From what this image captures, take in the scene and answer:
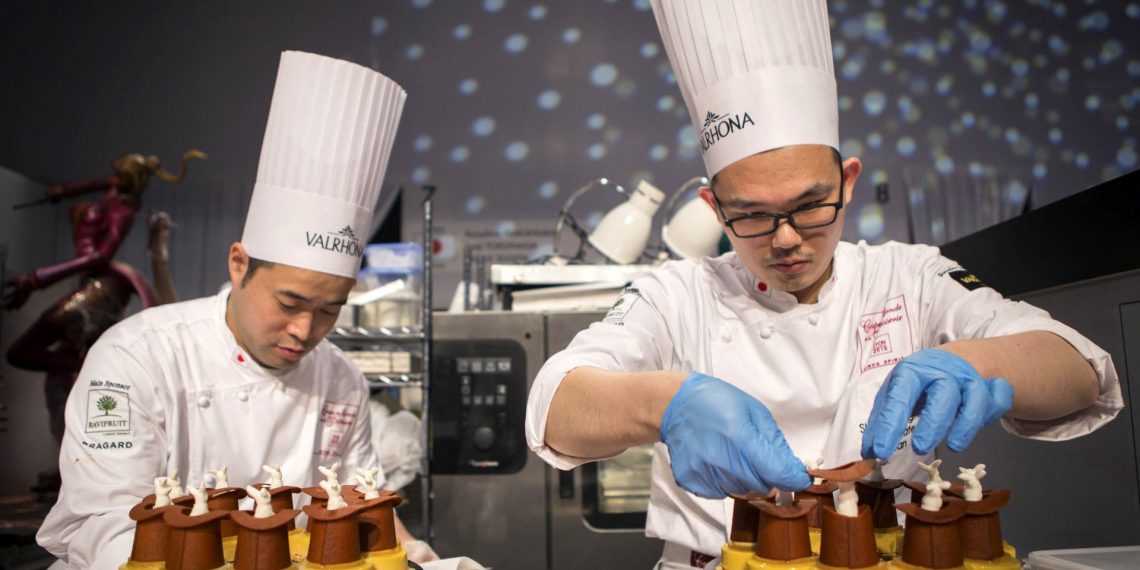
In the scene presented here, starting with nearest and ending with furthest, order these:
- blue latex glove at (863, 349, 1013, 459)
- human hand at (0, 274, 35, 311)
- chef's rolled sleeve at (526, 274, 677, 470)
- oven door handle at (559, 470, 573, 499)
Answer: blue latex glove at (863, 349, 1013, 459), chef's rolled sleeve at (526, 274, 677, 470), oven door handle at (559, 470, 573, 499), human hand at (0, 274, 35, 311)

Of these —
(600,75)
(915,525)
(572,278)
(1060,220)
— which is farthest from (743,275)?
(600,75)

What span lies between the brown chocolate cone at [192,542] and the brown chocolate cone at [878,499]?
0.77 metres

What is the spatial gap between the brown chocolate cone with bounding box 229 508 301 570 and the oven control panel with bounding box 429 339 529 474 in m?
1.63

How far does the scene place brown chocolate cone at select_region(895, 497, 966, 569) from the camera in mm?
764

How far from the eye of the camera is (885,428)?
850 mm

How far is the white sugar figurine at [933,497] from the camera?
2.63ft

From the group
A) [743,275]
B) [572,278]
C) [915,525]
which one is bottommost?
[915,525]

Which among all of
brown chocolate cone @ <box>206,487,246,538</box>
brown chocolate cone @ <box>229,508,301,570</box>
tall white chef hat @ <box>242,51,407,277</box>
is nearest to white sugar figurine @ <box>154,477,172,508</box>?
brown chocolate cone @ <box>206,487,246,538</box>

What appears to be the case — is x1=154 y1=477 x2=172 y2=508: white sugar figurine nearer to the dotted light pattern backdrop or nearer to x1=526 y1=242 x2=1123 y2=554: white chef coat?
x1=526 y1=242 x2=1123 y2=554: white chef coat

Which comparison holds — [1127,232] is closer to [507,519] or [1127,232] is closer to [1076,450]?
[1076,450]

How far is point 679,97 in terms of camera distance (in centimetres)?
429

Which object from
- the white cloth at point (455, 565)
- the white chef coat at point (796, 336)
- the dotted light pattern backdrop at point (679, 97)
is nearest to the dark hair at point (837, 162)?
the white chef coat at point (796, 336)

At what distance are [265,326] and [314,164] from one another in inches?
14.1

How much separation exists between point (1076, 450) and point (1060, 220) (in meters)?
0.45
